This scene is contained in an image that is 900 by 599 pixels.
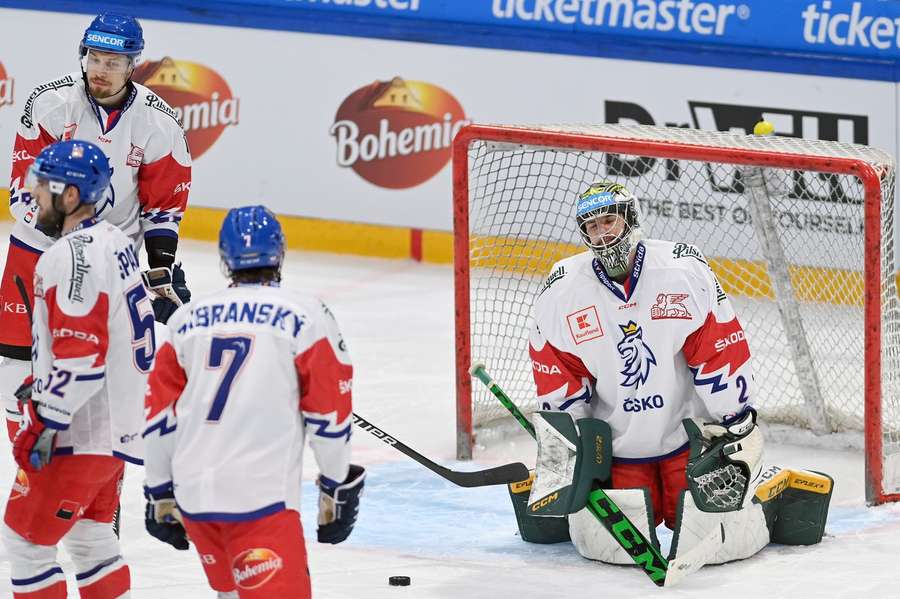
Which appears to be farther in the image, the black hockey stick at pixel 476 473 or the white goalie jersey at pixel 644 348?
the black hockey stick at pixel 476 473

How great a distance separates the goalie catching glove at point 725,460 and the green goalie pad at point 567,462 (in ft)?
0.84

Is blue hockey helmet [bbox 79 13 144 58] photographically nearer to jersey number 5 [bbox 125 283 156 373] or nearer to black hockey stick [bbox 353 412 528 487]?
jersey number 5 [bbox 125 283 156 373]

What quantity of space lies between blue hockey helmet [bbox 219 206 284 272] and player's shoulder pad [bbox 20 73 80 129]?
1.37 m

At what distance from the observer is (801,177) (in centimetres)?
592

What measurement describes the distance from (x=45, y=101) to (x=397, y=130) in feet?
12.2

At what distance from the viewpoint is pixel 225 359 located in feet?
10.3

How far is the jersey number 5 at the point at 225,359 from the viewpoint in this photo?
124 inches

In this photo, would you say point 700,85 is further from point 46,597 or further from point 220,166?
point 46,597

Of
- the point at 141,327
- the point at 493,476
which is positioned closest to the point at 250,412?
the point at 141,327

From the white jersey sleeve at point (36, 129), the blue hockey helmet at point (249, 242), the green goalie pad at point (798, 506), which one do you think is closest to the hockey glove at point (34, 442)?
the blue hockey helmet at point (249, 242)

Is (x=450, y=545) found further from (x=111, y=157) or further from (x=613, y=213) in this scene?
(x=111, y=157)

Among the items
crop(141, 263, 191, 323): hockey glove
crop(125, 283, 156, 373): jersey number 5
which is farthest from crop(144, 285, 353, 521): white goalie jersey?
crop(141, 263, 191, 323): hockey glove

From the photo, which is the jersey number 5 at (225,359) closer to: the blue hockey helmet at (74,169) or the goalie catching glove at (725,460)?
the blue hockey helmet at (74,169)

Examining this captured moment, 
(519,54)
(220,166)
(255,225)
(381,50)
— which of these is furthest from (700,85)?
(255,225)
